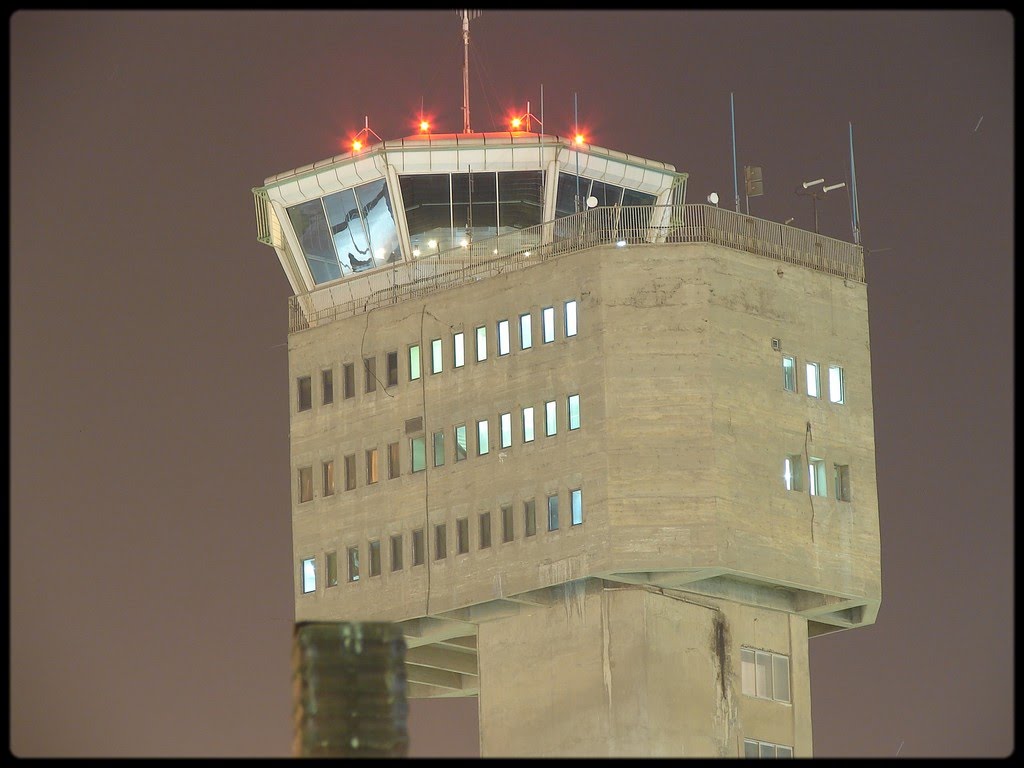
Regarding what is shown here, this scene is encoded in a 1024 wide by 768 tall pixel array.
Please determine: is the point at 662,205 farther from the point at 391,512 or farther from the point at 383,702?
the point at 383,702

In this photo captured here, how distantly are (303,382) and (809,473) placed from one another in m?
15.5

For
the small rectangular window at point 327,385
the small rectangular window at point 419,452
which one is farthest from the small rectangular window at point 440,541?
the small rectangular window at point 327,385

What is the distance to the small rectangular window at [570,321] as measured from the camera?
119294 mm

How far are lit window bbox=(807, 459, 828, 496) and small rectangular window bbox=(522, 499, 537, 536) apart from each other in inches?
304

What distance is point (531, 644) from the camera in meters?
120

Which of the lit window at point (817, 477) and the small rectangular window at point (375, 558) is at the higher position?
the lit window at point (817, 477)

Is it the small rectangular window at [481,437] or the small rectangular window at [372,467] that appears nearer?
the small rectangular window at [481,437]

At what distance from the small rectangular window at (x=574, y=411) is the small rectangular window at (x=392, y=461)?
6.23 metres

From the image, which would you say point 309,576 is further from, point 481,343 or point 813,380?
point 813,380

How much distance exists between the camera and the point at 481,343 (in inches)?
4781

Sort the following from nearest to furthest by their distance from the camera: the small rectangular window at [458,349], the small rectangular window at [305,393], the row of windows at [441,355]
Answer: the row of windows at [441,355]
the small rectangular window at [458,349]
the small rectangular window at [305,393]

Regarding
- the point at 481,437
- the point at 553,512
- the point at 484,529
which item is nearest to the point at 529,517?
the point at 553,512

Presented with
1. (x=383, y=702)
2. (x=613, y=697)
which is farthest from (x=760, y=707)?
(x=383, y=702)

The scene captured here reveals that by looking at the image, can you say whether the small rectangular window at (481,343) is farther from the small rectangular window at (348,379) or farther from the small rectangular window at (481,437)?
the small rectangular window at (348,379)
